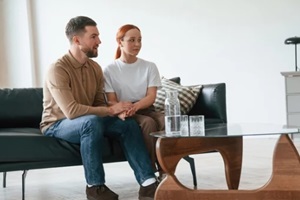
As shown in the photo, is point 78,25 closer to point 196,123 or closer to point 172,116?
point 172,116

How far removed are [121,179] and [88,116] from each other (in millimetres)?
1039

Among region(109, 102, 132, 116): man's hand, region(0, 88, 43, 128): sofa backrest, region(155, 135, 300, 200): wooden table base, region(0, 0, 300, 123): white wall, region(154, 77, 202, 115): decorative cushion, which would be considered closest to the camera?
region(155, 135, 300, 200): wooden table base

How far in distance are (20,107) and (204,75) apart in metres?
2.94

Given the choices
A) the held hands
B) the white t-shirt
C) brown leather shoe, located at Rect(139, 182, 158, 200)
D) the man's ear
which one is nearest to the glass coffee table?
brown leather shoe, located at Rect(139, 182, 158, 200)

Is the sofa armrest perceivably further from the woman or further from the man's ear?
the man's ear

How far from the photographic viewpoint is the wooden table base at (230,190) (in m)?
2.38

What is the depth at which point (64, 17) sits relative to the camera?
6043mm

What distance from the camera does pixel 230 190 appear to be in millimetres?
2521

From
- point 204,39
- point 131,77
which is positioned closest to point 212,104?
point 131,77

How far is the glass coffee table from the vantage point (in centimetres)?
238

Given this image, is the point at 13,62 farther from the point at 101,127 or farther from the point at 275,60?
the point at 101,127

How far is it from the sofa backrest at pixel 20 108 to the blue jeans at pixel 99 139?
0.47 m

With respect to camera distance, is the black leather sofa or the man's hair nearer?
the black leather sofa

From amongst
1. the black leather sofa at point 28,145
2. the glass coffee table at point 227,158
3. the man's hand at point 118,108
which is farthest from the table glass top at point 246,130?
the black leather sofa at point 28,145
